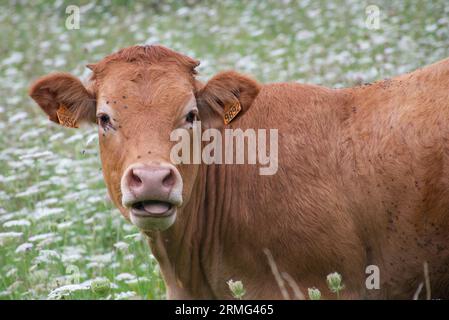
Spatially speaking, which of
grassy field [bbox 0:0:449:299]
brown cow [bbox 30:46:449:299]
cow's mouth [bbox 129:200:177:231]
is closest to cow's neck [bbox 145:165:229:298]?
brown cow [bbox 30:46:449:299]

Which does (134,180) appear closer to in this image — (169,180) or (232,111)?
(169,180)

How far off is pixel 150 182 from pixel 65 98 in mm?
1303

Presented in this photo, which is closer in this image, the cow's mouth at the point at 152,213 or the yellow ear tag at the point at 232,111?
the cow's mouth at the point at 152,213

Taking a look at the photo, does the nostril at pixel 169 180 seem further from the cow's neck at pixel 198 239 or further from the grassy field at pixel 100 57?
the grassy field at pixel 100 57

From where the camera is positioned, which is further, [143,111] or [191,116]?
[191,116]

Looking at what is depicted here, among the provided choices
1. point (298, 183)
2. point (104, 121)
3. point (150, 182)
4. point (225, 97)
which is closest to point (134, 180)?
point (150, 182)

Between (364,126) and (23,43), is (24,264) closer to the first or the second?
(364,126)

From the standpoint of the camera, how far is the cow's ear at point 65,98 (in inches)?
234

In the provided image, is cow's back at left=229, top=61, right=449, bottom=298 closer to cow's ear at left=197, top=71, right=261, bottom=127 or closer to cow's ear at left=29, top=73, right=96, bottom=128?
cow's ear at left=197, top=71, right=261, bottom=127

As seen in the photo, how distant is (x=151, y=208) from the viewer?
516 cm

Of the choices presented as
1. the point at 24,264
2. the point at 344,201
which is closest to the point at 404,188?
the point at 344,201

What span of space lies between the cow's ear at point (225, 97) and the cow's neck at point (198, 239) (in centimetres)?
39

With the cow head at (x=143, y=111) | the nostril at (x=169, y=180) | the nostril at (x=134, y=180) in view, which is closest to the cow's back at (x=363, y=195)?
the cow head at (x=143, y=111)

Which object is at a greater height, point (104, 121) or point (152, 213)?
point (104, 121)
